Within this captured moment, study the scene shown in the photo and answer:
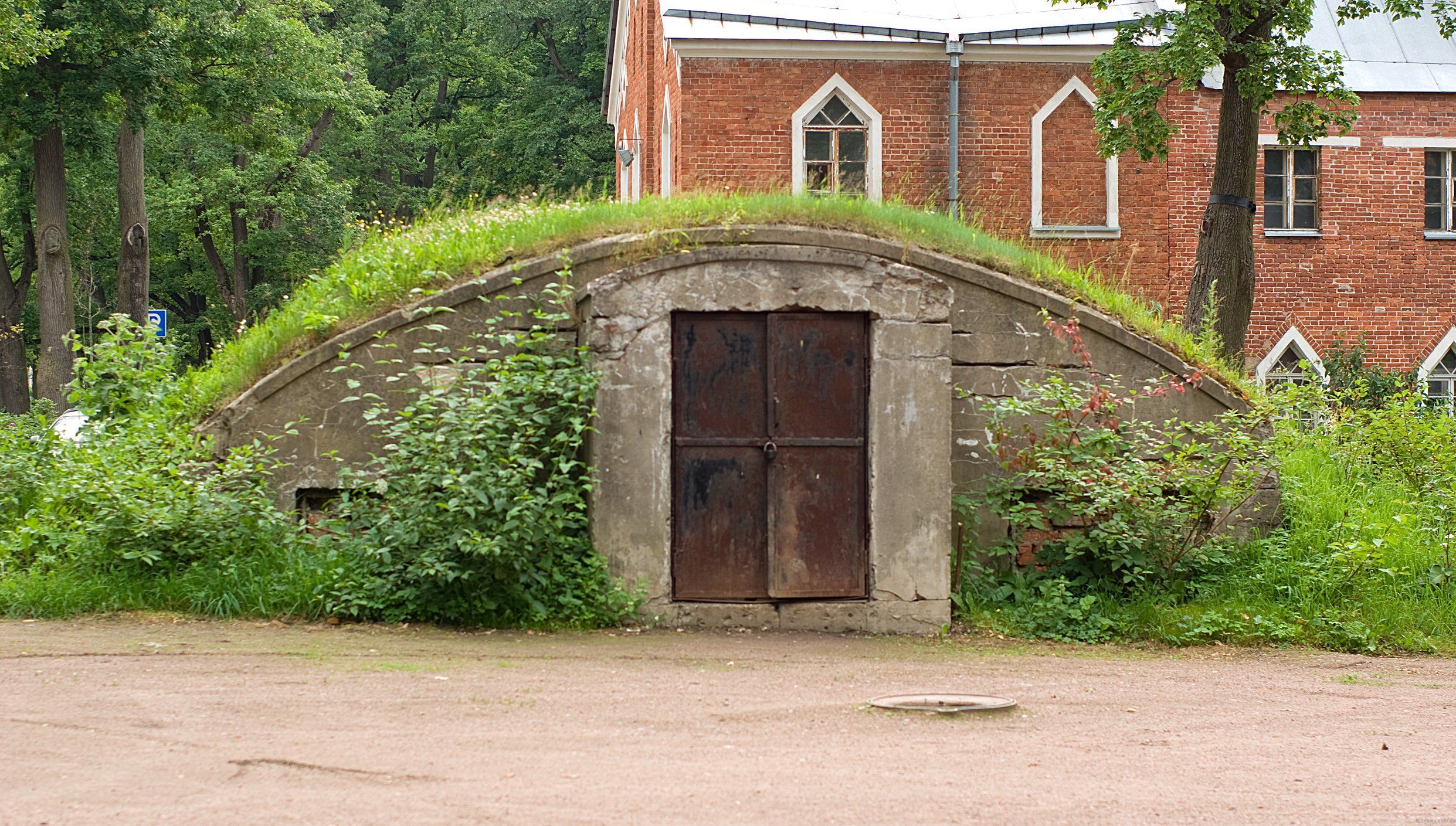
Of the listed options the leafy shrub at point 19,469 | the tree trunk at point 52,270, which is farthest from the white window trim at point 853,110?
the leafy shrub at point 19,469

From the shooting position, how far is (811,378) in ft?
28.0

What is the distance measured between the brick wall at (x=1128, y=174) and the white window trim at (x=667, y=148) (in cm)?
55

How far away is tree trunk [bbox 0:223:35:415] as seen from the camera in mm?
24312

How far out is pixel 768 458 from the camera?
27.8ft

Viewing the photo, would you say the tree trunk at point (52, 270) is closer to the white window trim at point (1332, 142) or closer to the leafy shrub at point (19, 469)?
the leafy shrub at point (19, 469)

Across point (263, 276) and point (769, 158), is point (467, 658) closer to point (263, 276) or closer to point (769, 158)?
point (769, 158)

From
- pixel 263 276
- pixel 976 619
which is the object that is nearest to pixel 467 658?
pixel 976 619

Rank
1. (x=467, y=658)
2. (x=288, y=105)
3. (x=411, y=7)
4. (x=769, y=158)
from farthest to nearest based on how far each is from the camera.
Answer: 1. (x=411, y=7)
2. (x=288, y=105)
3. (x=769, y=158)
4. (x=467, y=658)

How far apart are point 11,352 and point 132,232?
4.71m

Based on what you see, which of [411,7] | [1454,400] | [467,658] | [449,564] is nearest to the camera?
[467,658]

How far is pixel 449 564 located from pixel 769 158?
13430mm

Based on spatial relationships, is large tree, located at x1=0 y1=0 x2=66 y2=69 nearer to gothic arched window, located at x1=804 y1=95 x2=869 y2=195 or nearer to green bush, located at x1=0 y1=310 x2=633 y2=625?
gothic arched window, located at x1=804 y1=95 x2=869 y2=195

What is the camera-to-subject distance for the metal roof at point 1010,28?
2000 centimetres

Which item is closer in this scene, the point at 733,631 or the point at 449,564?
the point at 449,564
